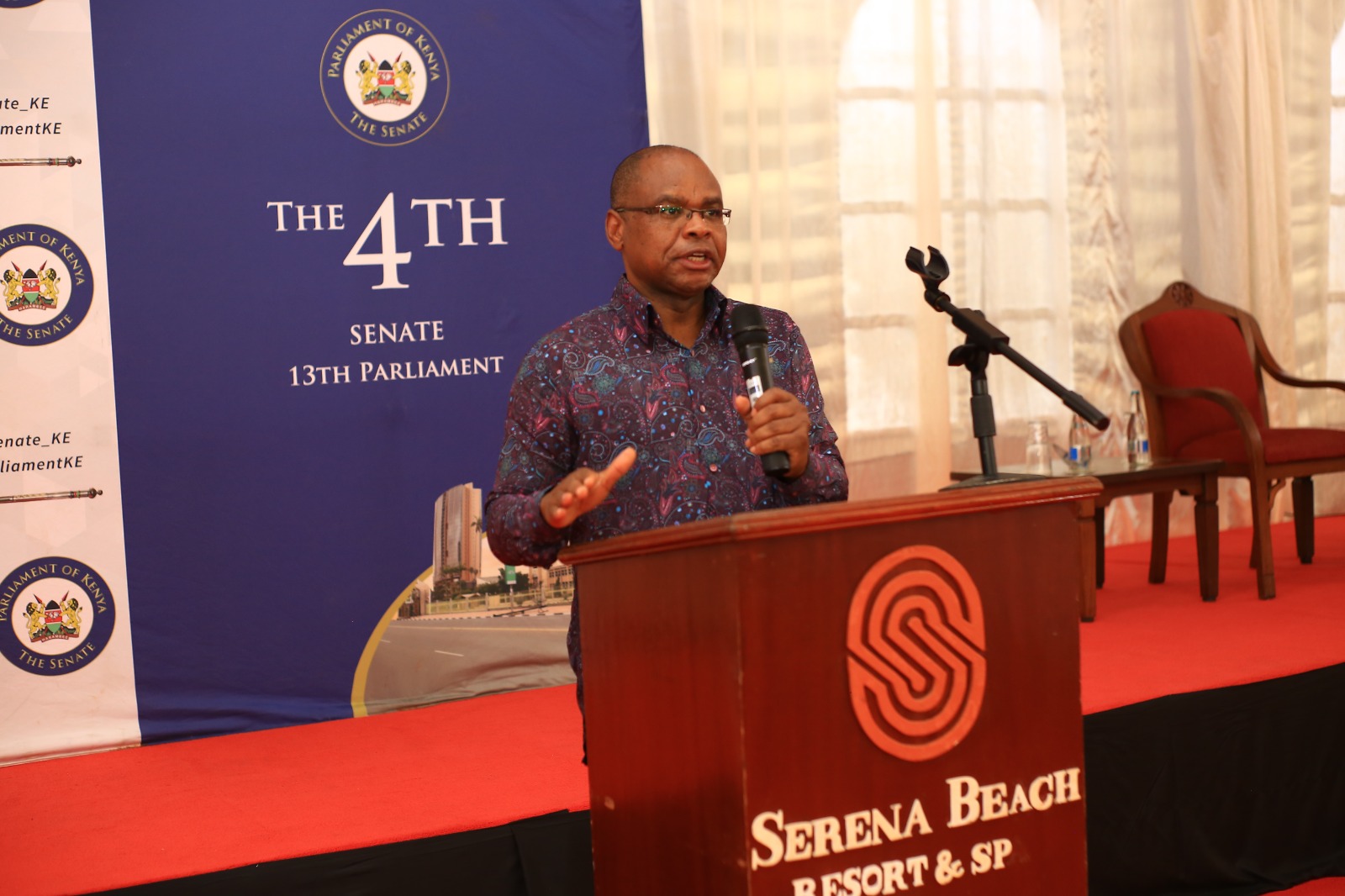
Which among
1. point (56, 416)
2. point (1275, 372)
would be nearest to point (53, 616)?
point (56, 416)

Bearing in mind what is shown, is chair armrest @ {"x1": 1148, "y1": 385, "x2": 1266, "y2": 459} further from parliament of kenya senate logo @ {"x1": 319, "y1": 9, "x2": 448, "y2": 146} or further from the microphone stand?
parliament of kenya senate logo @ {"x1": 319, "y1": 9, "x2": 448, "y2": 146}

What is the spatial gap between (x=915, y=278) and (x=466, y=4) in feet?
7.32

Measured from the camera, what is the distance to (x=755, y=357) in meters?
1.46

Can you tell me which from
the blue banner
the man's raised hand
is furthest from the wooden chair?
the man's raised hand

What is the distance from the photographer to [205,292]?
3324 mm

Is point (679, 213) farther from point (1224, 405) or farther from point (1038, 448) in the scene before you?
point (1224, 405)

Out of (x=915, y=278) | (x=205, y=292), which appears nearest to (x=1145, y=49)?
(x=915, y=278)

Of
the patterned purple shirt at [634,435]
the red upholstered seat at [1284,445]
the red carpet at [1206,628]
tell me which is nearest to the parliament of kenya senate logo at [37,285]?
the patterned purple shirt at [634,435]

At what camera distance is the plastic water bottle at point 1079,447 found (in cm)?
432

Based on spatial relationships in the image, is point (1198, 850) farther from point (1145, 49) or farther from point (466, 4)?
point (1145, 49)

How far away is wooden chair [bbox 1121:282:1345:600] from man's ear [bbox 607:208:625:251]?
308 cm

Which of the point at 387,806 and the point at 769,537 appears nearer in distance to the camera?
the point at 769,537

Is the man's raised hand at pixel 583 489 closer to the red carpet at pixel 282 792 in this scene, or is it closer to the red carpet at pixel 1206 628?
the red carpet at pixel 282 792

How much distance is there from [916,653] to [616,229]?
845 millimetres
